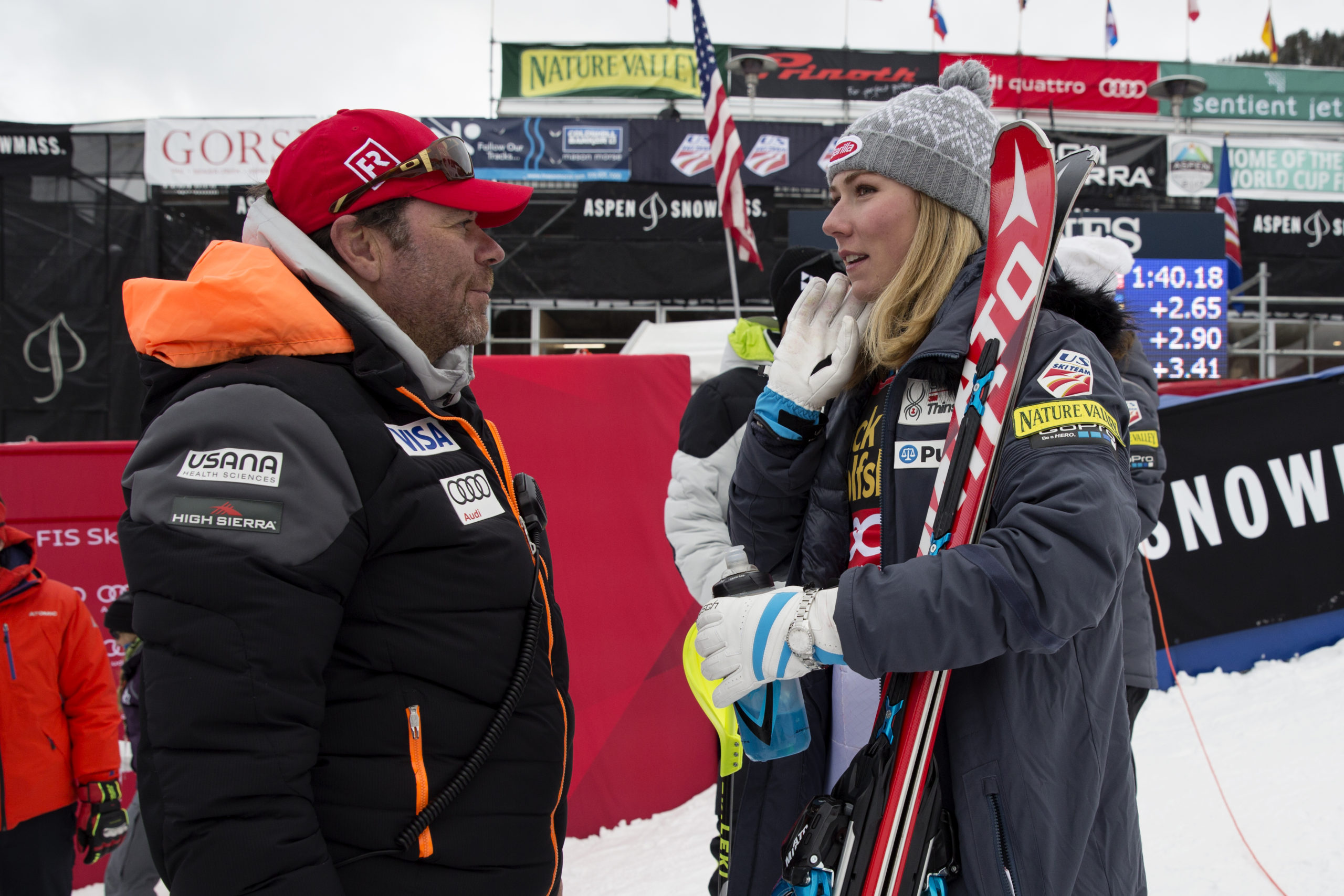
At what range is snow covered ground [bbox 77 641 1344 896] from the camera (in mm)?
3059

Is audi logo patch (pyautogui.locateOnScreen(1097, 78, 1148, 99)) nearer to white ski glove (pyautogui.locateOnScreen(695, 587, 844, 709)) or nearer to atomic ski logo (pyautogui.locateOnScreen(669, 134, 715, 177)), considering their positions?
atomic ski logo (pyautogui.locateOnScreen(669, 134, 715, 177))

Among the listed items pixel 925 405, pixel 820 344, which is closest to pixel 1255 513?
pixel 820 344

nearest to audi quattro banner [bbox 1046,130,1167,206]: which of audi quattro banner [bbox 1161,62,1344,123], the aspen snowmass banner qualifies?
audi quattro banner [bbox 1161,62,1344,123]

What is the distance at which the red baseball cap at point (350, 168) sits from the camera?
4.31 feet

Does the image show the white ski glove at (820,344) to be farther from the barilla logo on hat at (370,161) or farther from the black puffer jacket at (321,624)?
the barilla logo on hat at (370,161)

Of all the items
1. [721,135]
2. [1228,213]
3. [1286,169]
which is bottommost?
[721,135]

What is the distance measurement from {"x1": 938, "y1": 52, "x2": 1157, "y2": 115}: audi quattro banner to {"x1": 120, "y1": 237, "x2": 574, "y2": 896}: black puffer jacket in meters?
15.4

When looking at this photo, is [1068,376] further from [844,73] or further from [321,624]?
[844,73]

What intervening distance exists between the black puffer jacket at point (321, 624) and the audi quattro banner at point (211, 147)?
10808mm

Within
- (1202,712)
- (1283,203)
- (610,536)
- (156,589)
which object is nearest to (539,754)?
(156,589)

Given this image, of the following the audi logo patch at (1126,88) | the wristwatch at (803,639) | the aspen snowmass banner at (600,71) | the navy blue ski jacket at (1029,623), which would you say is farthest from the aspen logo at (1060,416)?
the audi logo patch at (1126,88)

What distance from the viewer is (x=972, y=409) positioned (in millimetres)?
1225

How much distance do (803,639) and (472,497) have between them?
1.69ft

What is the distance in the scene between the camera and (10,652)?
2896 mm
